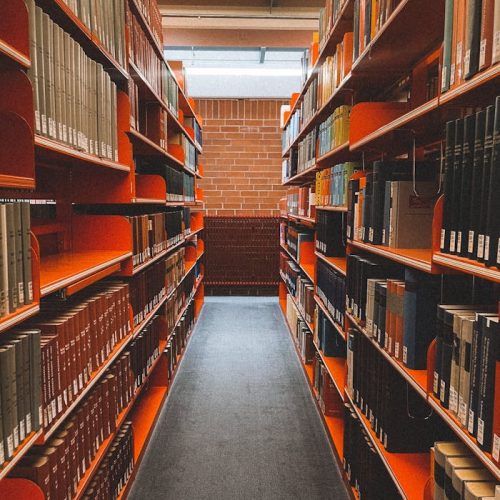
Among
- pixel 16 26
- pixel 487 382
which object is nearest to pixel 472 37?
pixel 487 382

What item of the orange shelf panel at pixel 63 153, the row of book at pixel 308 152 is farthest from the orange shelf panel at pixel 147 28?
the row of book at pixel 308 152

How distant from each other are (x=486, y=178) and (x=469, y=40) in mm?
318

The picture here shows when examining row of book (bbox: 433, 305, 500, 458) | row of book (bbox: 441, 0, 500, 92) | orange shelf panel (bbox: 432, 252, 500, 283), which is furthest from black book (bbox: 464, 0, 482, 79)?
row of book (bbox: 433, 305, 500, 458)

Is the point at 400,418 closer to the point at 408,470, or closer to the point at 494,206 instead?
the point at 408,470

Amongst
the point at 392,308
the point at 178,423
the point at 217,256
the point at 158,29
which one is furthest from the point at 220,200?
the point at 392,308

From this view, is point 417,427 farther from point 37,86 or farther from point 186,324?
point 186,324

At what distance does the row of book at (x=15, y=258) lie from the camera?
1.08 metres

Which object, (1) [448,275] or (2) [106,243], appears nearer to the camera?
(1) [448,275]

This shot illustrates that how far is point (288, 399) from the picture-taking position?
331 centimetres

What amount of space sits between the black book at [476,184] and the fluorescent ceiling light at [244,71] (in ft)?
19.8

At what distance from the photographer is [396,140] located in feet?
6.27

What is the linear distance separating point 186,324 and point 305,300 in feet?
4.12

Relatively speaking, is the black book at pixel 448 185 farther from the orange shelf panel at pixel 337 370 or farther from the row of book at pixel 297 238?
the row of book at pixel 297 238

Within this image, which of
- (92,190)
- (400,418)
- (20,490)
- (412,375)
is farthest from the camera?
(92,190)
